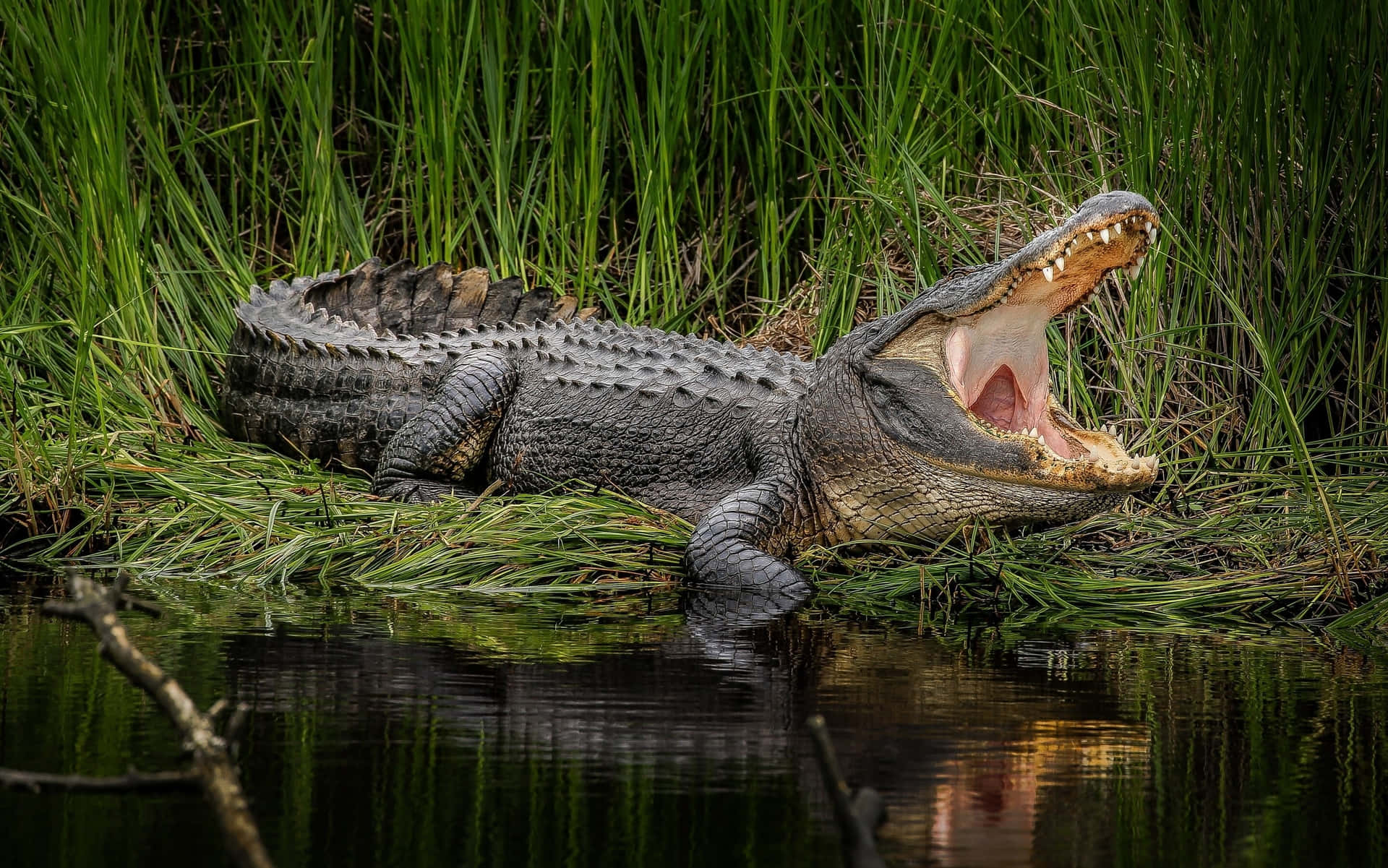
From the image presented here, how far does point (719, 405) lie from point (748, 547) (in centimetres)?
86

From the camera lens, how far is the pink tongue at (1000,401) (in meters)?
4.99

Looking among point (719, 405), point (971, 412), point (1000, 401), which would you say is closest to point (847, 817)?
point (971, 412)

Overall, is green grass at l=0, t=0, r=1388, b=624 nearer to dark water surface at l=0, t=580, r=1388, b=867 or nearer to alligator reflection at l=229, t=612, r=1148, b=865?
dark water surface at l=0, t=580, r=1388, b=867

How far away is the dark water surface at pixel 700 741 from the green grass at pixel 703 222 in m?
0.84

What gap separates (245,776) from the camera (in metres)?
2.39

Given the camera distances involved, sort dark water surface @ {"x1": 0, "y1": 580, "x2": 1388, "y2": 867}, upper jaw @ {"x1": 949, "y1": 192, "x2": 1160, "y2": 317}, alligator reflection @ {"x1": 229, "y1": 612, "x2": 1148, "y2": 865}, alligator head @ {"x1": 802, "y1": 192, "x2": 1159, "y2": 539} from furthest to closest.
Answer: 1. alligator head @ {"x1": 802, "y1": 192, "x2": 1159, "y2": 539}
2. upper jaw @ {"x1": 949, "y1": 192, "x2": 1160, "y2": 317}
3. alligator reflection @ {"x1": 229, "y1": 612, "x2": 1148, "y2": 865}
4. dark water surface @ {"x1": 0, "y1": 580, "x2": 1388, "y2": 867}

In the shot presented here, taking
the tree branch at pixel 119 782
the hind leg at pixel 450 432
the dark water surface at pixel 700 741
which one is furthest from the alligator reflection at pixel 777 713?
the hind leg at pixel 450 432

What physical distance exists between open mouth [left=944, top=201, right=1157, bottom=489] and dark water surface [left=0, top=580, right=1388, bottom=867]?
27.3 inches

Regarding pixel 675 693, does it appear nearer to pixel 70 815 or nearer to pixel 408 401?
pixel 70 815

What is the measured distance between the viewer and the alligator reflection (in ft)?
7.74

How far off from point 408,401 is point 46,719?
353 centimetres

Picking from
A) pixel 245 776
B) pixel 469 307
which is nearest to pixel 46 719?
pixel 245 776

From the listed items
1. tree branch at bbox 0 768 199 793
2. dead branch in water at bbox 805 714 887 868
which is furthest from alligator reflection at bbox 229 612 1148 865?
tree branch at bbox 0 768 199 793

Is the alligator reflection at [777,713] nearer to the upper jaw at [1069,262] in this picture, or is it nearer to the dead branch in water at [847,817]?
the dead branch in water at [847,817]
